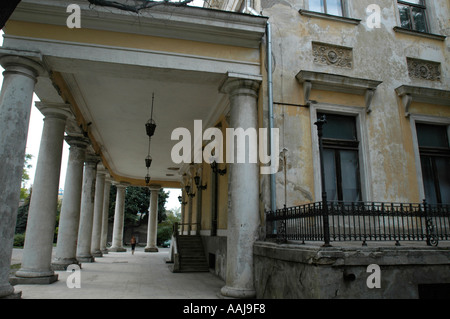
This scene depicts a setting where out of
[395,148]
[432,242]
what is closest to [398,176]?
[395,148]

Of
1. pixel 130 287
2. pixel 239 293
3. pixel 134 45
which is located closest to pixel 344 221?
pixel 239 293

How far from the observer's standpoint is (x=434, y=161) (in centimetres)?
850

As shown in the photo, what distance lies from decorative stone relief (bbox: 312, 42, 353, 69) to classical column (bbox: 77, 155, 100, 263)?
35.9 ft

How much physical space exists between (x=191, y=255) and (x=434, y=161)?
9013 mm

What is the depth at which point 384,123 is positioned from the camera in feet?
26.8

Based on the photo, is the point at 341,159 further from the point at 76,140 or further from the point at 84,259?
the point at 84,259

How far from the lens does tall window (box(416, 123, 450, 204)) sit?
833cm

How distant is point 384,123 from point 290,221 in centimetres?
378

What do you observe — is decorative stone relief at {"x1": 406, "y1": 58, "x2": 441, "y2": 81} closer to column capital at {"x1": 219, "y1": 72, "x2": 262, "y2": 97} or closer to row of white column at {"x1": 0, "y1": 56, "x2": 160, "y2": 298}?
column capital at {"x1": 219, "y1": 72, "x2": 262, "y2": 97}

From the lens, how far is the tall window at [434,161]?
27.3ft

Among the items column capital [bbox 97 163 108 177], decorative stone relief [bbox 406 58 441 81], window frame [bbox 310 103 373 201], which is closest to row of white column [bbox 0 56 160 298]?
column capital [bbox 97 163 108 177]

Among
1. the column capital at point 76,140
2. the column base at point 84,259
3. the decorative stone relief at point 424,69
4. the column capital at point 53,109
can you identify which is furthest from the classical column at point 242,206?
the column base at point 84,259

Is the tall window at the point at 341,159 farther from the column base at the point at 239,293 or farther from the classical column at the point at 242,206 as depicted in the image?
the column base at the point at 239,293

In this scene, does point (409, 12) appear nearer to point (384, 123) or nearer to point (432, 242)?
point (384, 123)
